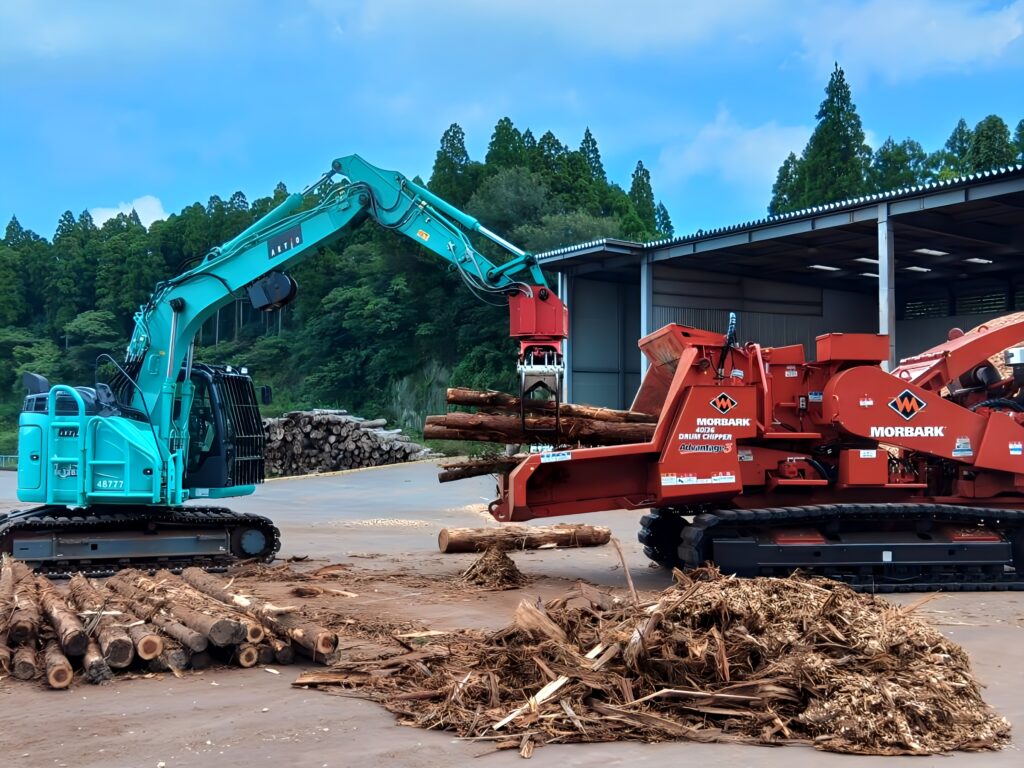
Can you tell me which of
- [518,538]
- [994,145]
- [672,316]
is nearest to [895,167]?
[994,145]

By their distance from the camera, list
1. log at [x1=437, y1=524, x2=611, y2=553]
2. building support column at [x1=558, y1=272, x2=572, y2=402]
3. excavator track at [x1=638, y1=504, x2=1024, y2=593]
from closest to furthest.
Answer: excavator track at [x1=638, y1=504, x2=1024, y2=593] < log at [x1=437, y1=524, x2=611, y2=553] < building support column at [x1=558, y1=272, x2=572, y2=402]

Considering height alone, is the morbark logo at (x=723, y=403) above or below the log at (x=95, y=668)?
above

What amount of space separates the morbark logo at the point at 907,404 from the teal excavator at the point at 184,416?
3785mm

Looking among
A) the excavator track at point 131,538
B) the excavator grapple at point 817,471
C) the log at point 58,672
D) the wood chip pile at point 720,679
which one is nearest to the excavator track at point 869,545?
the excavator grapple at point 817,471

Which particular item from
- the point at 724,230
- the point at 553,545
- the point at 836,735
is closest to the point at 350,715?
the point at 836,735

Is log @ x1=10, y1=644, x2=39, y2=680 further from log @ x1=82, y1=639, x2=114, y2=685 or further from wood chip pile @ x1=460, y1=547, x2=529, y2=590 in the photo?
wood chip pile @ x1=460, y1=547, x2=529, y2=590

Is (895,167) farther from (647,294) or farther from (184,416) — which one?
(184,416)

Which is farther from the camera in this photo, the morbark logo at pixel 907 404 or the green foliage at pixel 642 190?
the green foliage at pixel 642 190

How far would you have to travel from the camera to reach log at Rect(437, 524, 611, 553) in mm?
13500

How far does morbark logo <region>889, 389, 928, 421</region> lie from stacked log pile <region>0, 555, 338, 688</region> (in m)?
6.88

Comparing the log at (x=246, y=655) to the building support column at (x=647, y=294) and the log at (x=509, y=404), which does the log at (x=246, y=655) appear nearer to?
the log at (x=509, y=404)

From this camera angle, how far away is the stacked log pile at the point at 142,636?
6.74m

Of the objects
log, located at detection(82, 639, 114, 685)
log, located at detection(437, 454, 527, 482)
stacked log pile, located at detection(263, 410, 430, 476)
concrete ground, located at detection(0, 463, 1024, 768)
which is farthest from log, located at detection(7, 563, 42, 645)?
stacked log pile, located at detection(263, 410, 430, 476)

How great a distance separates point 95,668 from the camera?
21.8ft
